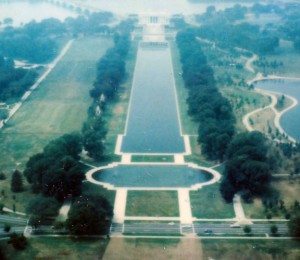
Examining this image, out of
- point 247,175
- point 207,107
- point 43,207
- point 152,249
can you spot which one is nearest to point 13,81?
point 207,107

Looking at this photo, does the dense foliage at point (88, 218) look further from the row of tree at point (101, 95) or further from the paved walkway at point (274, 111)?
the paved walkway at point (274, 111)

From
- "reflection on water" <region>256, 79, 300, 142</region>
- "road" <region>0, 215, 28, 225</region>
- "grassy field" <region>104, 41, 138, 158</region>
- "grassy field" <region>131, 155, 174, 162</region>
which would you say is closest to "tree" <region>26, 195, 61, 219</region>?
"road" <region>0, 215, 28, 225</region>

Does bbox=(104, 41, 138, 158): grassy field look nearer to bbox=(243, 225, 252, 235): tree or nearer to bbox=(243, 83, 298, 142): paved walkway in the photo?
bbox=(243, 83, 298, 142): paved walkway

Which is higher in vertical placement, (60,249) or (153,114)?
(153,114)

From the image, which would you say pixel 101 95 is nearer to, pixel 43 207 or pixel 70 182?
pixel 70 182

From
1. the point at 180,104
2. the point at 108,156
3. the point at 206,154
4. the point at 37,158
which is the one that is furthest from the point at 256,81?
the point at 37,158

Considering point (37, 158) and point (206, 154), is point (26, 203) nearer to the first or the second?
point (37, 158)
